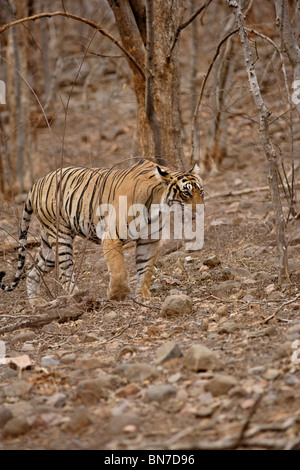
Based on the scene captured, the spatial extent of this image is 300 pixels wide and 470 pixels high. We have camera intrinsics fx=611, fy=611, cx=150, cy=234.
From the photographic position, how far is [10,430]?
126 inches

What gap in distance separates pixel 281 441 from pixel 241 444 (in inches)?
7.5

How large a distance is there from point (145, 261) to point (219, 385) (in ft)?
11.1

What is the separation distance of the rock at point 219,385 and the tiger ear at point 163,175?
3136 millimetres

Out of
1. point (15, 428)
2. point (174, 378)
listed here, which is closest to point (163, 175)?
point (174, 378)

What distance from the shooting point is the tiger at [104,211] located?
625 centimetres

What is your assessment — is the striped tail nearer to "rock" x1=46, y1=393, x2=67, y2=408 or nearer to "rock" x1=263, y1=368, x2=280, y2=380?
"rock" x1=46, y1=393, x2=67, y2=408

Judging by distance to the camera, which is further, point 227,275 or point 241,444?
point 227,275

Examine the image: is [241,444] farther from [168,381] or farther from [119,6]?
[119,6]

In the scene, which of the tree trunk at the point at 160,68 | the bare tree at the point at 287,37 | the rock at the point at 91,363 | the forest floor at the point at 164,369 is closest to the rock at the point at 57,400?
the forest floor at the point at 164,369

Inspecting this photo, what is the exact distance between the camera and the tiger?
6254 millimetres

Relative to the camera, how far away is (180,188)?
20.2 ft

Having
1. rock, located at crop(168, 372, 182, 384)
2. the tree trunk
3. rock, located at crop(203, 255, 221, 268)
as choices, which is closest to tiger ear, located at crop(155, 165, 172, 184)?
the tree trunk
